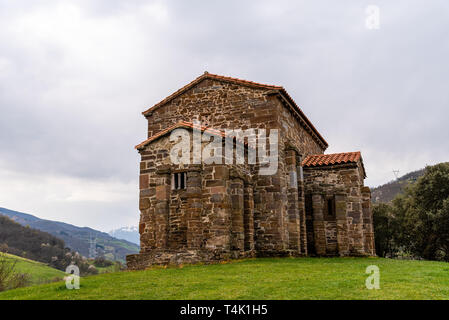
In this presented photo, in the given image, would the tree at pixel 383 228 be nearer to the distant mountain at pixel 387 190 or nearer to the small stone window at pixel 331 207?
the small stone window at pixel 331 207

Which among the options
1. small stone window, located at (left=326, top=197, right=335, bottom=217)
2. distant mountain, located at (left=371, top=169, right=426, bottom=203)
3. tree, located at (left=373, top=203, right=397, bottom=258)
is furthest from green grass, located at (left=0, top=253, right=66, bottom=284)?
distant mountain, located at (left=371, top=169, right=426, bottom=203)

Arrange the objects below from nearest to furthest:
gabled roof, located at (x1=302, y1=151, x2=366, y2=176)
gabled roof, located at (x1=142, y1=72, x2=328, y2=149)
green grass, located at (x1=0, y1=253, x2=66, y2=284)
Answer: gabled roof, located at (x1=142, y1=72, x2=328, y2=149) → gabled roof, located at (x1=302, y1=151, x2=366, y2=176) → green grass, located at (x1=0, y1=253, x2=66, y2=284)

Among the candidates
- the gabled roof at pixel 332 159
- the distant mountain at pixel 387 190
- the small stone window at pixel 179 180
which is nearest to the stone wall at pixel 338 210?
the gabled roof at pixel 332 159

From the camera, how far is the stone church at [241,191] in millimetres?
14250

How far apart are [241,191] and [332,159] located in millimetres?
7032

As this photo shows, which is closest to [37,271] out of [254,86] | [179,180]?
[179,180]

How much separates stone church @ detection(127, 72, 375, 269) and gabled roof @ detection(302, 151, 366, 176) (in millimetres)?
55

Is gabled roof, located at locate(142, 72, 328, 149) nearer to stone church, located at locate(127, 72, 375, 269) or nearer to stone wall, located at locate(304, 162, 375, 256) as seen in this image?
stone church, located at locate(127, 72, 375, 269)

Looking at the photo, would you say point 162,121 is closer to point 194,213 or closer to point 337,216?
point 194,213

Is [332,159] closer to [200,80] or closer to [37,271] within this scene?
[200,80]

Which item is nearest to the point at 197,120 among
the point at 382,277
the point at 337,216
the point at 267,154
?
the point at 267,154

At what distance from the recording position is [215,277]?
9969 millimetres

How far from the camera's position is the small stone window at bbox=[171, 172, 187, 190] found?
49.2 feet
